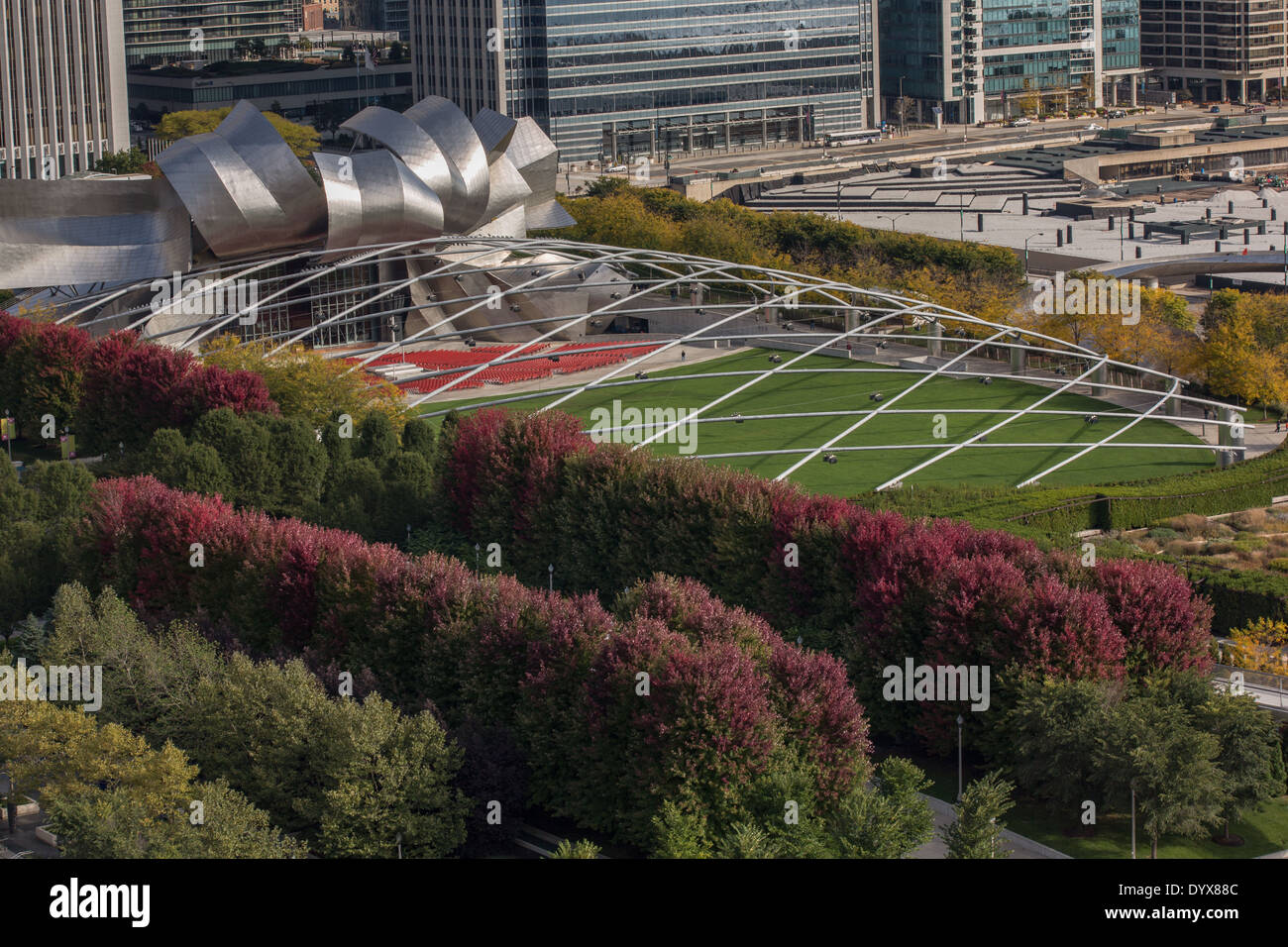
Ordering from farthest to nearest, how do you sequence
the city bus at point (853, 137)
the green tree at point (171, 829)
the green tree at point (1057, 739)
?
the city bus at point (853, 137) → the green tree at point (1057, 739) → the green tree at point (171, 829)

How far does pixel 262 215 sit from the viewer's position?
81938 mm

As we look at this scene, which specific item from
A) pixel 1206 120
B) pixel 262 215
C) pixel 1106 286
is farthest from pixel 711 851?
pixel 1206 120

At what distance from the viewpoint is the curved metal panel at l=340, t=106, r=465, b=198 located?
86.8 m

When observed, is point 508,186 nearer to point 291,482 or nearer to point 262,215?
point 262,215

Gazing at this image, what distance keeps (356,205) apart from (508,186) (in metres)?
12.5

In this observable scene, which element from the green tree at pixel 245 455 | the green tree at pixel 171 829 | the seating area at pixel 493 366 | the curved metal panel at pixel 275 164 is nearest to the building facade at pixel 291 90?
the curved metal panel at pixel 275 164

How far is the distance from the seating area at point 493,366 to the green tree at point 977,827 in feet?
145

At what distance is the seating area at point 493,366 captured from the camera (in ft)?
261

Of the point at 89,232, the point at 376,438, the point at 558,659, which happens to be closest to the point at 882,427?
the point at 376,438

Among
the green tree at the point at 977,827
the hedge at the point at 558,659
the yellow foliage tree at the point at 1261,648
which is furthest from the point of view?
the yellow foliage tree at the point at 1261,648

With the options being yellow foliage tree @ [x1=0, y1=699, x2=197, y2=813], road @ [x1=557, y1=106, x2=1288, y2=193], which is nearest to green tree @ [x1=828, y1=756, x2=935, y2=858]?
yellow foliage tree @ [x1=0, y1=699, x2=197, y2=813]

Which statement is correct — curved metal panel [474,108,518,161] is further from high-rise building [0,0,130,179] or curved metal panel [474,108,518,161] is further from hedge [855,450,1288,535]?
high-rise building [0,0,130,179]

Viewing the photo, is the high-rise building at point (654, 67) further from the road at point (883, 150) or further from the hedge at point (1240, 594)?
the hedge at point (1240, 594)

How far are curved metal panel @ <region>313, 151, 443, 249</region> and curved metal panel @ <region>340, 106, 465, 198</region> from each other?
117 cm
